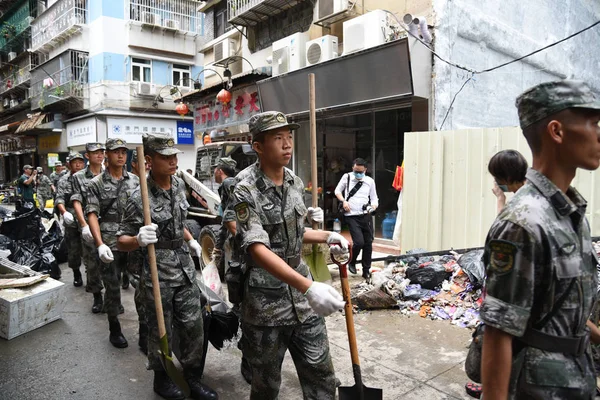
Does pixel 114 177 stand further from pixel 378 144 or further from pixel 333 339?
pixel 378 144

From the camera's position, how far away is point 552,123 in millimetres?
1412

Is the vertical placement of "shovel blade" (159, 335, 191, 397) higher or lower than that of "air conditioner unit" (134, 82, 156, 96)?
lower

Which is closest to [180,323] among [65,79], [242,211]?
[242,211]

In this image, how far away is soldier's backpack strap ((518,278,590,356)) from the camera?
1.40 m

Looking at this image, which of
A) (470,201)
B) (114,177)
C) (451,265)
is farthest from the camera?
(470,201)

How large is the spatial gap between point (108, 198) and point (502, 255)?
Answer: 454 centimetres

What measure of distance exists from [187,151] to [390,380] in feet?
67.3

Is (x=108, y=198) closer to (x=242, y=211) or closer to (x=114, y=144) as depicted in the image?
(x=114, y=144)

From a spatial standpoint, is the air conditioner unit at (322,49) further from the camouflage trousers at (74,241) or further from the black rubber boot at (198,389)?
the black rubber boot at (198,389)

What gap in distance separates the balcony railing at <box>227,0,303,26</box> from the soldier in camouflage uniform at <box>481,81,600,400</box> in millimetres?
11055

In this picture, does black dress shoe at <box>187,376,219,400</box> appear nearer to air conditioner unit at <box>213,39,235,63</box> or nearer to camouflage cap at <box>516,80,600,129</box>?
camouflage cap at <box>516,80,600,129</box>

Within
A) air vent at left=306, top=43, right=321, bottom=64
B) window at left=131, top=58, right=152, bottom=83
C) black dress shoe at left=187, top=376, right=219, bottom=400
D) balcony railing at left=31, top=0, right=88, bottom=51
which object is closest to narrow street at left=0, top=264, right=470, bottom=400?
black dress shoe at left=187, top=376, right=219, bottom=400

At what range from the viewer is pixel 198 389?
3.31m

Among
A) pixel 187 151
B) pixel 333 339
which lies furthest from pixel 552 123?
pixel 187 151
